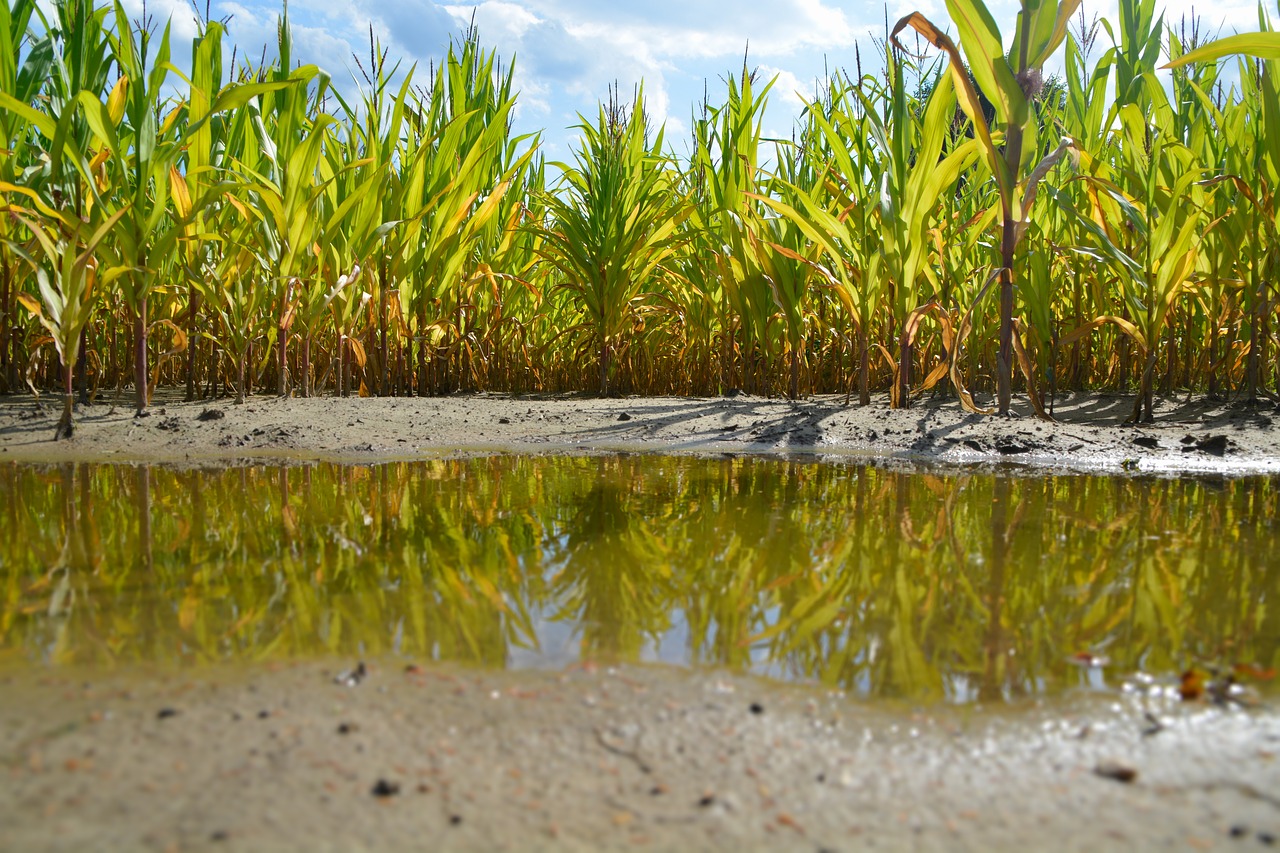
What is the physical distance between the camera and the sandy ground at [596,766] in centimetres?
56

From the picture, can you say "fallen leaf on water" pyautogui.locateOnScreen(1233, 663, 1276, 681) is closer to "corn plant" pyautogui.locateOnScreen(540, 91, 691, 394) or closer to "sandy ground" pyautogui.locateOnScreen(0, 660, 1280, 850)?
"sandy ground" pyautogui.locateOnScreen(0, 660, 1280, 850)

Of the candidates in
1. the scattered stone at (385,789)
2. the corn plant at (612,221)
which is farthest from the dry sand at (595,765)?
the corn plant at (612,221)

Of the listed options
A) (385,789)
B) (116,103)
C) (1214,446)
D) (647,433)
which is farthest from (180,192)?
(1214,446)

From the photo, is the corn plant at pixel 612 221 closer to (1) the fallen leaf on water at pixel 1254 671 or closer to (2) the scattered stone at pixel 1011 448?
(2) the scattered stone at pixel 1011 448

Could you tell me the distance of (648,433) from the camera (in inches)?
109

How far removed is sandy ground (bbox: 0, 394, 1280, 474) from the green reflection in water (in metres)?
0.50

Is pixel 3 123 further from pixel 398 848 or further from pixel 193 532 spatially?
pixel 398 848

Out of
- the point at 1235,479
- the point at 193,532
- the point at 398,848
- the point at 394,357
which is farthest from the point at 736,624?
the point at 394,357

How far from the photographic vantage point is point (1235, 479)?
2.04m

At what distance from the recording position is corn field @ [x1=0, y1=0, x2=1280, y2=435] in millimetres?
2523

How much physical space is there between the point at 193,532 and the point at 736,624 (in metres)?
0.93

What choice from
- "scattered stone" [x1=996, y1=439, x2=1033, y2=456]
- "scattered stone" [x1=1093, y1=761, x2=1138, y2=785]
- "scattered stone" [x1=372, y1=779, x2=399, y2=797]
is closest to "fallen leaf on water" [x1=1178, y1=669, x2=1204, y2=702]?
"scattered stone" [x1=1093, y1=761, x2=1138, y2=785]

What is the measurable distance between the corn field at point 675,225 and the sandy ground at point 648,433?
0.14 meters

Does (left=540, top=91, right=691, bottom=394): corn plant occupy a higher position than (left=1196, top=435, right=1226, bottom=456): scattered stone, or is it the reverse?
(left=540, top=91, right=691, bottom=394): corn plant
